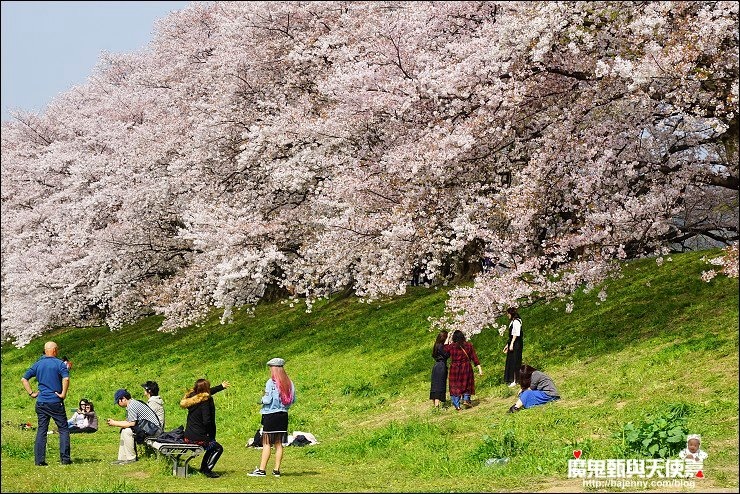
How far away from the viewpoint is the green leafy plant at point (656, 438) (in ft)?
42.3

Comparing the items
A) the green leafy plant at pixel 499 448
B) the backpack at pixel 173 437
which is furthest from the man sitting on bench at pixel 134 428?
the green leafy plant at pixel 499 448

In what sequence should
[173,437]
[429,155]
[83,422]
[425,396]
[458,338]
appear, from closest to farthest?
[173,437], [458,338], [429,155], [425,396], [83,422]

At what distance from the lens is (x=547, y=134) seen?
831 inches

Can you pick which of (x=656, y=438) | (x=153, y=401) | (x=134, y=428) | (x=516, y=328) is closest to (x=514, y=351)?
(x=516, y=328)

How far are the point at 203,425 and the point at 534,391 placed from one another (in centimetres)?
727

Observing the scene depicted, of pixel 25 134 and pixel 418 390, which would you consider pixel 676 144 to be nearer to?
pixel 418 390

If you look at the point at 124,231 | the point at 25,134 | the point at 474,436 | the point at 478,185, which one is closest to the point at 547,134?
the point at 478,185

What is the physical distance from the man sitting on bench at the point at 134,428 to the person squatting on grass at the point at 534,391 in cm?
723

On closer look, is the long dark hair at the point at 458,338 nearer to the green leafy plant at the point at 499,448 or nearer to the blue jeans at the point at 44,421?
the green leafy plant at the point at 499,448

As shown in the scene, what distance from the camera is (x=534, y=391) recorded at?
1838cm

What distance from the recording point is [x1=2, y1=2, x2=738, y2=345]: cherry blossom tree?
1894 cm

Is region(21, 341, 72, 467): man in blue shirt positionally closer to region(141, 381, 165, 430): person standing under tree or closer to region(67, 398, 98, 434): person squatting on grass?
region(141, 381, 165, 430): person standing under tree

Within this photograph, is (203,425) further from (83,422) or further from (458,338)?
(83,422)

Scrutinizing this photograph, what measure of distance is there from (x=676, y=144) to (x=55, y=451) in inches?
652
